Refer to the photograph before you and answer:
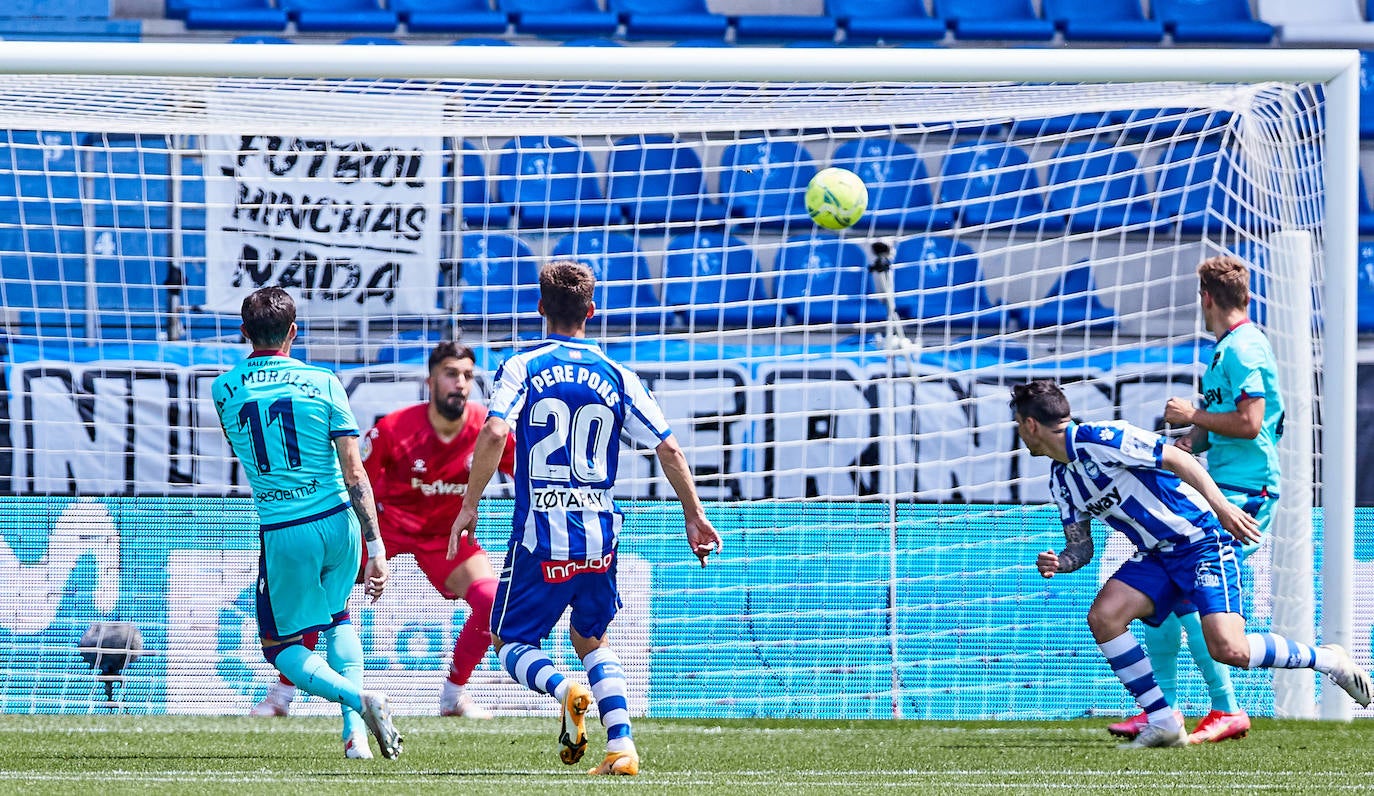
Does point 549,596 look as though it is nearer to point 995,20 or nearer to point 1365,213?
point 995,20

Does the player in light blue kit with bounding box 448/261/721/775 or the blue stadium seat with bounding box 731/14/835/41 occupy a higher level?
the blue stadium seat with bounding box 731/14/835/41

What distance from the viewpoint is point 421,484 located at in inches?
267

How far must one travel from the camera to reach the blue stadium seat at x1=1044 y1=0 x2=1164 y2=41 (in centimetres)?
1225

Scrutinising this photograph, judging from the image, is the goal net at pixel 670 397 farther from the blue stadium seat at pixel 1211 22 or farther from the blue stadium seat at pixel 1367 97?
the blue stadium seat at pixel 1367 97

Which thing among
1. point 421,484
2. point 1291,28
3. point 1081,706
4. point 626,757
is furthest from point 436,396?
point 1291,28

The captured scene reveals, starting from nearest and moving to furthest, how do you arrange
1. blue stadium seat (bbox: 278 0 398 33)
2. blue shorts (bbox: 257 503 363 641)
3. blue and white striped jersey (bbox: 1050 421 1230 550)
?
blue shorts (bbox: 257 503 363 641) < blue and white striped jersey (bbox: 1050 421 1230 550) < blue stadium seat (bbox: 278 0 398 33)

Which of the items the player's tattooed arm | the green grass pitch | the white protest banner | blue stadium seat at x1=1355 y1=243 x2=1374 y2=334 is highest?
the white protest banner

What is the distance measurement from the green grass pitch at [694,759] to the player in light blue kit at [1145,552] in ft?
0.94

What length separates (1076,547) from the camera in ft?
18.0

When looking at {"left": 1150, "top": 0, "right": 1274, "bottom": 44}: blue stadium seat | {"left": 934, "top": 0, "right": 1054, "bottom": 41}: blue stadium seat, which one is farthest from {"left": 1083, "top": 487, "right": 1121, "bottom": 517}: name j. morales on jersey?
{"left": 1150, "top": 0, "right": 1274, "bottom": 44}: blue stadium seat

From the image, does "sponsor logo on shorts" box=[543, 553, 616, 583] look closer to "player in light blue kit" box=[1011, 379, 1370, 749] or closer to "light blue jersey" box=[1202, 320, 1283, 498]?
"player in light blue kit" box=[1011, 379, 1370, 749]

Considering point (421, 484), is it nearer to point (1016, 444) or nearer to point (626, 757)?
point (626, 757)

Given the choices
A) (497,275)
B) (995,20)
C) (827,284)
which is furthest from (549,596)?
(995,20)

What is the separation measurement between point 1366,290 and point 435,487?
8.07m
